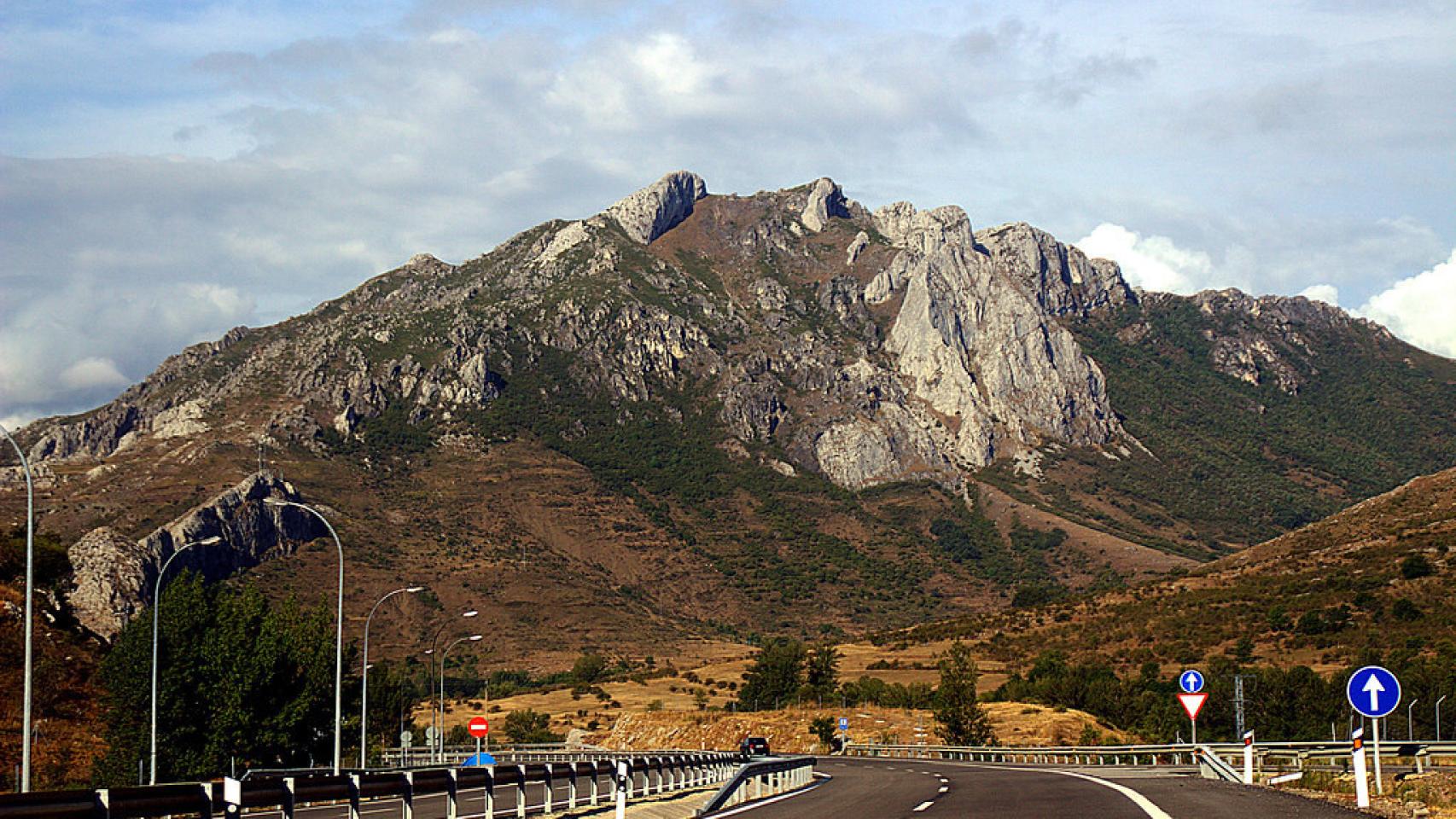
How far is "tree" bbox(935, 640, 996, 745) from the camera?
3014 inches

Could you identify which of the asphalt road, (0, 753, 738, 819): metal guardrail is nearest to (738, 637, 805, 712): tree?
the asphalt road

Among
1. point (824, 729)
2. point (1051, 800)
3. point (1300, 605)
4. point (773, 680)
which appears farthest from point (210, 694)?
point (1300, 605)

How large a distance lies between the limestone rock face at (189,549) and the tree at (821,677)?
48479 mm

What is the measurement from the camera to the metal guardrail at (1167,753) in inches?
1545

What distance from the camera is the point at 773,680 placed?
116 meters

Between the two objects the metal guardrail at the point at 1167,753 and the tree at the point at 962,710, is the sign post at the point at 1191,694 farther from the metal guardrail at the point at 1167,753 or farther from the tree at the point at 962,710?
the tree at the point at 962,710

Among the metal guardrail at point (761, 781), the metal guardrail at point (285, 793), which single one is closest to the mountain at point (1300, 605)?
the metal guardrail at point (761, 781)

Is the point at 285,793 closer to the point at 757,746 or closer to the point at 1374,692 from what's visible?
the point at 1374,692

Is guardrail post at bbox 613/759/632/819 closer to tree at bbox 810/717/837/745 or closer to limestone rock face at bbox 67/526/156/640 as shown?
tree at bbox 810/717/837/745

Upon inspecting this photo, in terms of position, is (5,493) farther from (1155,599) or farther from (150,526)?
(1155,599)

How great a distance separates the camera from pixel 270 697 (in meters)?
66.8

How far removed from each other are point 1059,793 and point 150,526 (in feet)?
448

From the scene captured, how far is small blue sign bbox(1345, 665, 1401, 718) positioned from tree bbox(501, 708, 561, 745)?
90.9 m

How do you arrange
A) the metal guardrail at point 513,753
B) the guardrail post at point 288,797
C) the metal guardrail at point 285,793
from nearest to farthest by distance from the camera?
the metal guardrail at point 285,793 → the guardrail post at point 288,797 → the metal guardrail at point 513,753
